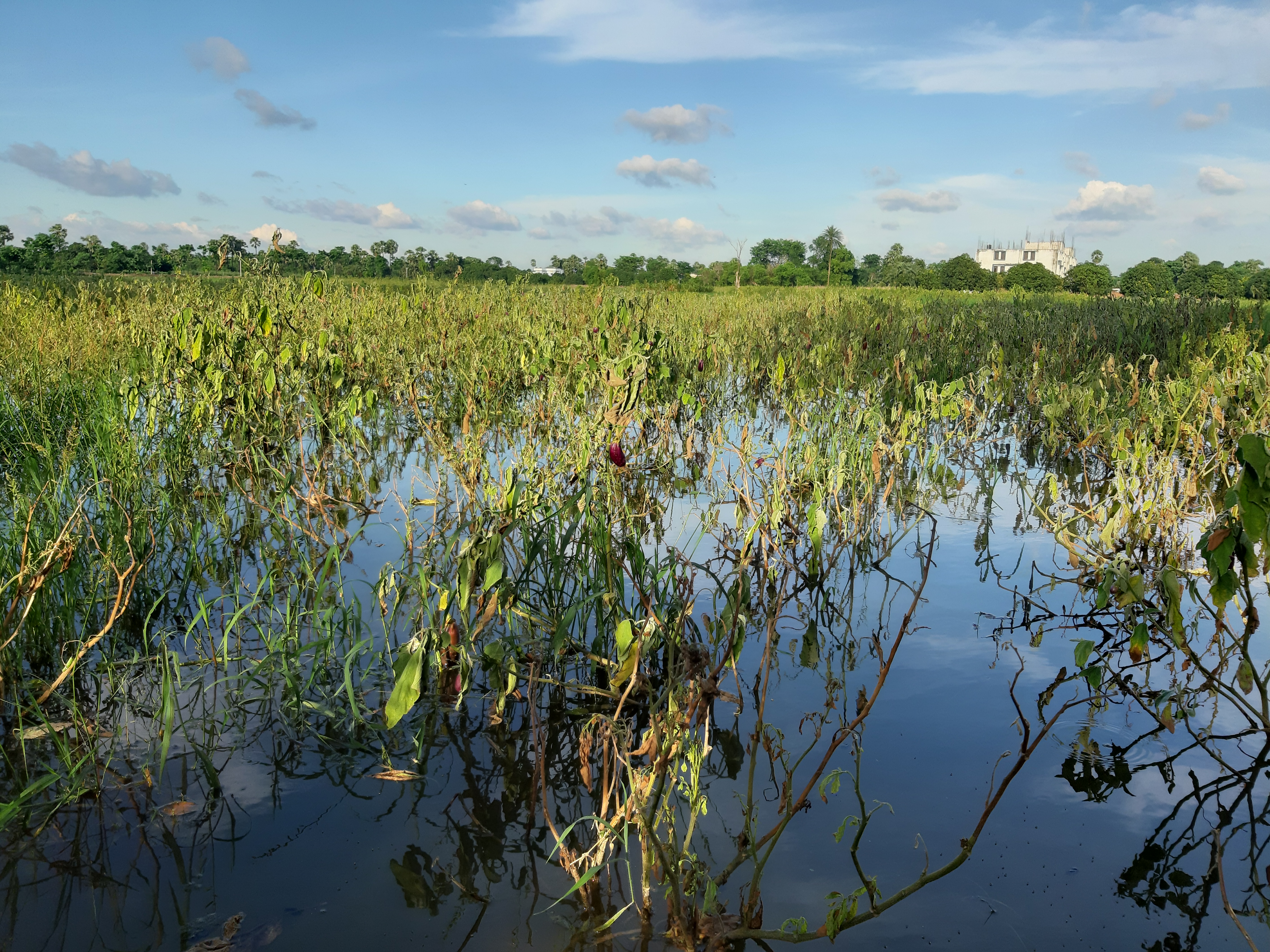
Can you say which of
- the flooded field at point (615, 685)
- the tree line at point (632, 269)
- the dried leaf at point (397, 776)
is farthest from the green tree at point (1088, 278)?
the dried leaf at point (397, 776)

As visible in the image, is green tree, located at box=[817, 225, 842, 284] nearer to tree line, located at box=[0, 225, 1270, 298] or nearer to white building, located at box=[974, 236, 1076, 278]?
tree line, located at box=[0, 225, 1270, 298]

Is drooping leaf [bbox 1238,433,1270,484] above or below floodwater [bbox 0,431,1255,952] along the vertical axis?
above

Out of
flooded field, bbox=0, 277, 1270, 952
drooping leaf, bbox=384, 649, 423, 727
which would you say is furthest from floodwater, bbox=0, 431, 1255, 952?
drooping leaf, bbox=384, 649, 423, 727

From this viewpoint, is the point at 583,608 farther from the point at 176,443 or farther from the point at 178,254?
the point at 178,254

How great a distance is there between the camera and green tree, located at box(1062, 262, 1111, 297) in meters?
56.1

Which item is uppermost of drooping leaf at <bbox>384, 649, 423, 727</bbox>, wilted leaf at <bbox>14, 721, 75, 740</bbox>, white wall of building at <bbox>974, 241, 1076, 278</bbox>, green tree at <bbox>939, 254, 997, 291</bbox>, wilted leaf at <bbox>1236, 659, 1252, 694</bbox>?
white wall of building at <bbox>974, 241, 1076, 278</bbox>

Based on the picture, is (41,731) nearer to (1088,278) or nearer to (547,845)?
(547,845)

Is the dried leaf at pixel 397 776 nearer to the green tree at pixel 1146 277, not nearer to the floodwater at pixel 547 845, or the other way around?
the floodwater at pixel 547 845

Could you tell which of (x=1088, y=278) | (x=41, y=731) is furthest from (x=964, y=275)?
(x=41, y=731)

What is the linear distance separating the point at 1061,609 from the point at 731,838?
2.17m

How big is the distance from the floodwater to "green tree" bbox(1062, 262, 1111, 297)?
56029 mm

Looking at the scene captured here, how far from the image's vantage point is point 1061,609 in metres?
3.54

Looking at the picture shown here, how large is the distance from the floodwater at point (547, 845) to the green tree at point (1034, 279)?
195 feet

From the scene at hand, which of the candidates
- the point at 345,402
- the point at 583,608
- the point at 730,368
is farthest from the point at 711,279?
the point at 583,608
